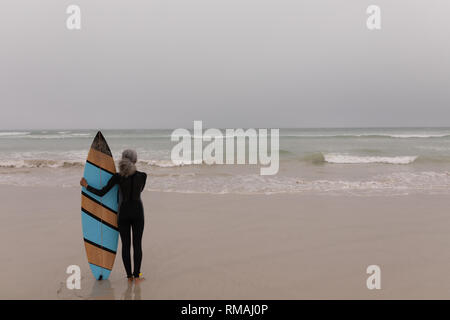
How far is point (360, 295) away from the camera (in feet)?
9.37

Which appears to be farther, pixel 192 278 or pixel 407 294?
pixel 192 278

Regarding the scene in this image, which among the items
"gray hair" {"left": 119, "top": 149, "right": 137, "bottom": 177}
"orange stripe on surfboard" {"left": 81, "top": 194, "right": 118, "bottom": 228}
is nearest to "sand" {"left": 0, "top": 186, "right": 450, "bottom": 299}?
"orange stripe on surfboard" {"left": 81, "top": 194, "right": 118, "bottom": 228}

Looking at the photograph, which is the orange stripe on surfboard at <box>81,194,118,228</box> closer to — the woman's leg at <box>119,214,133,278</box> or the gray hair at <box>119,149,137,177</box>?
the woman's leg at <box>119,214,133,278</box>

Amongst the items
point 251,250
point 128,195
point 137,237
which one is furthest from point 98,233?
point 251,250

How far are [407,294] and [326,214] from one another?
8.74 ft

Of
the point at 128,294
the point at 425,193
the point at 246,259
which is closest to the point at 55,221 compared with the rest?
the point at 128,294

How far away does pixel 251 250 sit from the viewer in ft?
12.8

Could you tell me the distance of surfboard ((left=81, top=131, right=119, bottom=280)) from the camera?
3.14m

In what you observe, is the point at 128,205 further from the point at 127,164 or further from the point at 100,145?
the point at 100,145

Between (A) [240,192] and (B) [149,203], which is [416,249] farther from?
(B) [149,203]

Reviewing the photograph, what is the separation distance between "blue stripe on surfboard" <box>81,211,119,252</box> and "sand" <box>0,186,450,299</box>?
0.42 m

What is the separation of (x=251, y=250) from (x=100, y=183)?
2220 mm

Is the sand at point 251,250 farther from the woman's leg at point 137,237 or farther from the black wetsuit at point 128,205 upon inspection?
the black wetsuit at point 128,205

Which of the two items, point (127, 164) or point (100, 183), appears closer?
point (127, 164)
